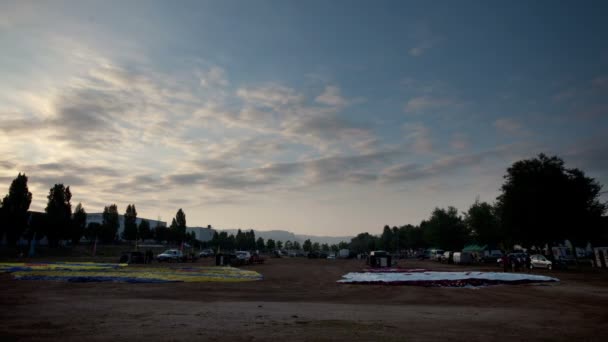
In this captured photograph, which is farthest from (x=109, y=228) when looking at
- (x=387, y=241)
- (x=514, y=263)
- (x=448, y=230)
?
(x=387, y=241)

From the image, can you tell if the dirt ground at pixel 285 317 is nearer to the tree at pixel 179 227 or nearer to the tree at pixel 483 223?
the tree at pixel 483 223

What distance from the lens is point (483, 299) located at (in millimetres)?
16281

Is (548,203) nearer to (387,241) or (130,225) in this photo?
(130,225)

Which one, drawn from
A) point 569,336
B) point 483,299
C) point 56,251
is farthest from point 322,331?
point 56,251

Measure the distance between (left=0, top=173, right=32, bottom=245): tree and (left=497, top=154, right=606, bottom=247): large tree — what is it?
86.7m

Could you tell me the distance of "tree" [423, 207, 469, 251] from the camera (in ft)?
293

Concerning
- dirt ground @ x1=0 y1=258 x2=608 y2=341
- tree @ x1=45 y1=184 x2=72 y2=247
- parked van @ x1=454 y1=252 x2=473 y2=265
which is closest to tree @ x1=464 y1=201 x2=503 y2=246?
parked van @ x1=454 y1=252 x2=473 y2=265

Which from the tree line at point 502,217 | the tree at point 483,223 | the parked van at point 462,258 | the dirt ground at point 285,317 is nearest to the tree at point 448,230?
the tree line at point 502,217

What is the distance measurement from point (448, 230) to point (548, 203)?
154 ft

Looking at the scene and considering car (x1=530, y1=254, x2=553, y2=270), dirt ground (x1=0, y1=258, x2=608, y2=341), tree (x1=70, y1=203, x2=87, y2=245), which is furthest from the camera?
tree (x1=70, y1=203, x2=87, y2=245)

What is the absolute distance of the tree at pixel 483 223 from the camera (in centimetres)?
7778

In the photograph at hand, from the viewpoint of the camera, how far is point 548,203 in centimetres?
4422

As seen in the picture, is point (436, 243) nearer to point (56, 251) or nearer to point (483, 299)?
point (483, 299)

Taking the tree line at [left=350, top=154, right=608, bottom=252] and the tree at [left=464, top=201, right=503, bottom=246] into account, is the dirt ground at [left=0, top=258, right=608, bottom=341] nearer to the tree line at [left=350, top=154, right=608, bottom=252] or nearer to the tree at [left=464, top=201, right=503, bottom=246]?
the tree line at [left=350, top=154, right=608, bottom=252]
